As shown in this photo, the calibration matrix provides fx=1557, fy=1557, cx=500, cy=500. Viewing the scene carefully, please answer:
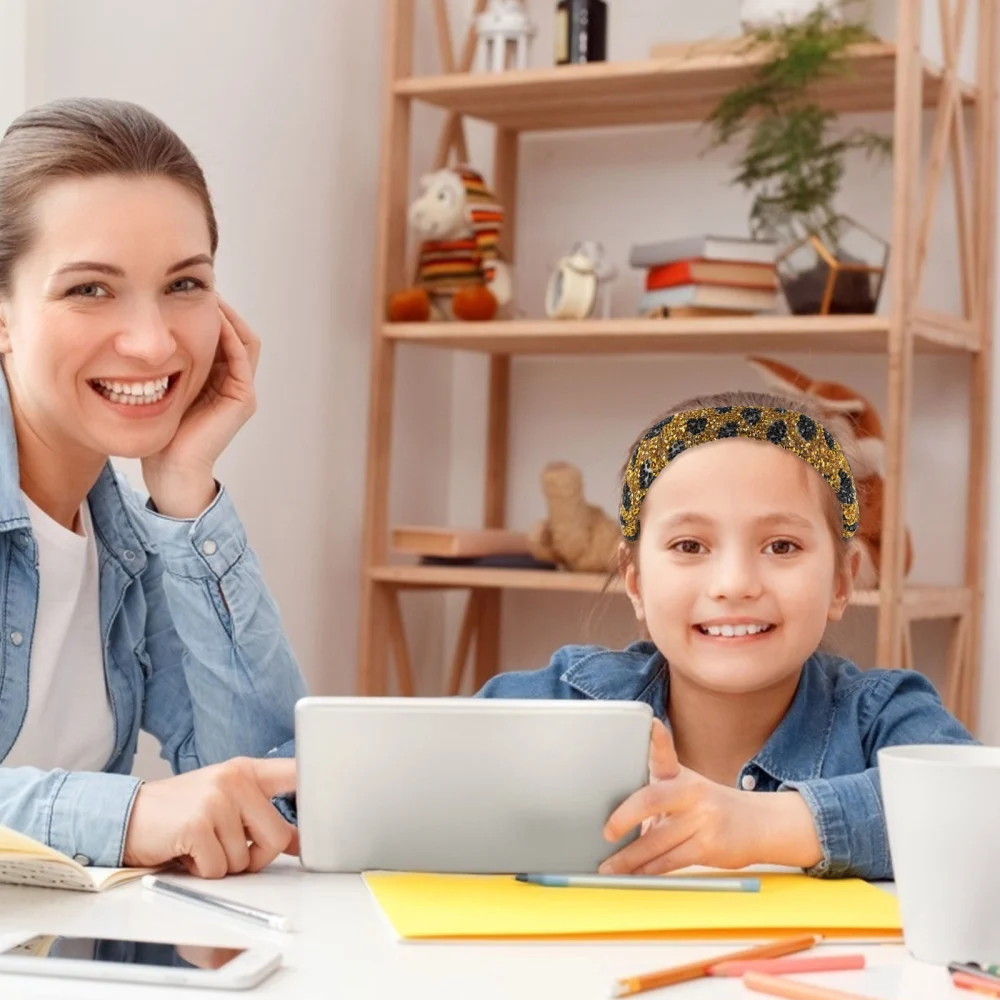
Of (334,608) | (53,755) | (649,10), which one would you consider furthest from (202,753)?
(649,10)

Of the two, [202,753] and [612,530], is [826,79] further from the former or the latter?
[202,753]

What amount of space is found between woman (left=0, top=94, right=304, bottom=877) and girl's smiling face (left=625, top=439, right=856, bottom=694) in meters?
0.33

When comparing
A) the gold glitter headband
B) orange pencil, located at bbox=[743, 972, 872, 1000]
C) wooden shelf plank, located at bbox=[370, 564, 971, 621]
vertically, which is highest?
the gold glitter headband

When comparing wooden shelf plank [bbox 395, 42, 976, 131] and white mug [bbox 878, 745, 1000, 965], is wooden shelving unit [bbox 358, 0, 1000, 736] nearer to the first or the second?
wooden shelf plank [bbox 395, 42, 976, 131]

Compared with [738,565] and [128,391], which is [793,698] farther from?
[128,391]

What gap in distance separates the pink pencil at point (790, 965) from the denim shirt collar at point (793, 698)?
1.60 ft

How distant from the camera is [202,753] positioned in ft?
4.38

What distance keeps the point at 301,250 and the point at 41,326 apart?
1.49 m

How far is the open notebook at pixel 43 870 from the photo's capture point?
832mm

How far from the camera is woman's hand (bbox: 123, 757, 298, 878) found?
0.91m

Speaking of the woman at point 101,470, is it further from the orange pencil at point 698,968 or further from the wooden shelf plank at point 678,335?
the wooden shelf plank at point 678,335

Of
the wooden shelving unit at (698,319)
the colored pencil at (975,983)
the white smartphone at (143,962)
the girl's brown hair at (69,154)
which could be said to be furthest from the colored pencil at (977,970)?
the wooden shelving unit at (698,319)

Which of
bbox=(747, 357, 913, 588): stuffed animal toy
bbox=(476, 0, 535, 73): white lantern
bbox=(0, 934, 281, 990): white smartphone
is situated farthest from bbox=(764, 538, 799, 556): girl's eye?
bbox=(476, 0, 535, 73): white lantern

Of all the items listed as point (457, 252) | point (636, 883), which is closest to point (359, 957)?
point (636, 883)
